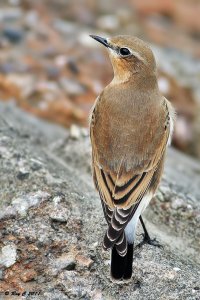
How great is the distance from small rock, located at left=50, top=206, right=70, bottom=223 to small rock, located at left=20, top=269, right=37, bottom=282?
0.56m

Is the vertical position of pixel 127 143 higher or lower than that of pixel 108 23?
higher

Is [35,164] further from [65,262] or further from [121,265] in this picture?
[121,265]

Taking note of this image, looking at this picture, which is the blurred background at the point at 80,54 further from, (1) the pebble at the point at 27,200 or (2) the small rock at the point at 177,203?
(1) the pebble at the point at 27,200

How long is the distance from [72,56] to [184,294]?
5.15 metres

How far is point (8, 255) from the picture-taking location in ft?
17.3

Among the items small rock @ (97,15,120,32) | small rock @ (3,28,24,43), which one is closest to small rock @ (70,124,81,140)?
small rock @ (3,28,24,43)

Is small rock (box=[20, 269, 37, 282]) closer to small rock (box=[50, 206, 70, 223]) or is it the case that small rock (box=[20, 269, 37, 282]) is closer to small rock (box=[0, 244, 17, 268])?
small rock (box=[0, 244, 17, 268])

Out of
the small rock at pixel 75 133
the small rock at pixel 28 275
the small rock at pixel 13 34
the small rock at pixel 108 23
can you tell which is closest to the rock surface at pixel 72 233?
the small rock at pixel 28 275

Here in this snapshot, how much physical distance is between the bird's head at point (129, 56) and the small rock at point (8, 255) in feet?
6.88

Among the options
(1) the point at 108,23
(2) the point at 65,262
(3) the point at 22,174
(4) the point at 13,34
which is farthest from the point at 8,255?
(1) the point at 108,23

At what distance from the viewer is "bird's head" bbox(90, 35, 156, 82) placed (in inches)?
254

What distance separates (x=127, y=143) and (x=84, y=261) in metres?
1.15

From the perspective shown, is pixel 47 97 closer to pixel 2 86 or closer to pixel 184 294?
pixel 2 86

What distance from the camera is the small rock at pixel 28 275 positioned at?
515 cm
